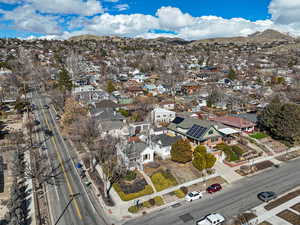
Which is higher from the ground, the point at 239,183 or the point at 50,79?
the point at 50,79

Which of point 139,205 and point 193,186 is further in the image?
point 193,186

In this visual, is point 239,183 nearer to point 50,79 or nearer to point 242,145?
point 242,145

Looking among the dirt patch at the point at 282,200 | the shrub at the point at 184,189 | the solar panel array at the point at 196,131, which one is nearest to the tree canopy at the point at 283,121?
the solar panel array at the point at 196,131

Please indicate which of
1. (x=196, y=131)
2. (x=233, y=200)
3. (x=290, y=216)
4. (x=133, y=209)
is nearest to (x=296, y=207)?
(x=290, y=216)

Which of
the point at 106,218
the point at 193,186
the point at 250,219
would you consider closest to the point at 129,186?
the point at 106,218

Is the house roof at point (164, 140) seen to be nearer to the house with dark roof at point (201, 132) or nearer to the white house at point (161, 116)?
the house with dark roof at point (201, 132)

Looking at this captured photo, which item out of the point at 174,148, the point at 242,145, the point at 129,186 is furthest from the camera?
the point at 242,145

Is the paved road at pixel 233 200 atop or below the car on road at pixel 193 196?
below

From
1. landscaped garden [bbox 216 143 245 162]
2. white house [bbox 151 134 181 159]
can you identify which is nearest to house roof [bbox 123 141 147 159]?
white house [bbox 151 134 181 159]

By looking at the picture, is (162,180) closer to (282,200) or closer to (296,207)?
(282,200)
